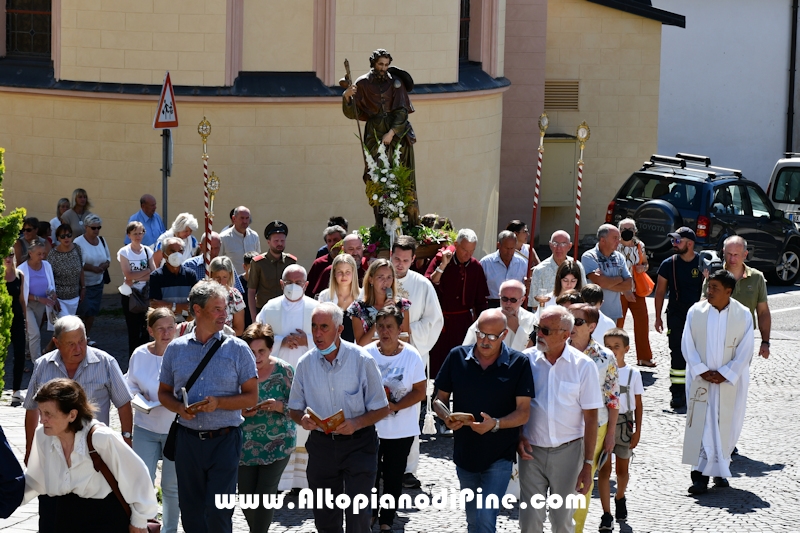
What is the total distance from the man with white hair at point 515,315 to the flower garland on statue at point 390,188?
3.39 meters

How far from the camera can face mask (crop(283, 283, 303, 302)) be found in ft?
34.1

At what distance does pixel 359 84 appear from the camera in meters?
14.2

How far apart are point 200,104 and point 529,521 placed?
1107cm

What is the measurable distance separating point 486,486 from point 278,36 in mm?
11445

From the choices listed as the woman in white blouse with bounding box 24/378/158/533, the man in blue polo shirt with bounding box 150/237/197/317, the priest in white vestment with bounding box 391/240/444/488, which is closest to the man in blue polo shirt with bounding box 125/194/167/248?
the man in blue polo shirt with bounding box 150/237/197/317

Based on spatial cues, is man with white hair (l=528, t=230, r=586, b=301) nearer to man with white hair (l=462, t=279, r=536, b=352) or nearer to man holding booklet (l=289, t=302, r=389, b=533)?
man with white hair (l=462, t=279, r=536, b=352)

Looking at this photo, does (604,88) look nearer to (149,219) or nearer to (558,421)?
(149,219)

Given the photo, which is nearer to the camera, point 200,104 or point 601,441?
point 601,441

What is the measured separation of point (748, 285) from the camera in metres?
12.3

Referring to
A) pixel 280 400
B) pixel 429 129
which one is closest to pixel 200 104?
pixel 429 129

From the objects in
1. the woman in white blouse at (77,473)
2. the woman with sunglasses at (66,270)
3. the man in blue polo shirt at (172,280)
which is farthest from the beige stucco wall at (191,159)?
the woman in white blouse at (77,473)

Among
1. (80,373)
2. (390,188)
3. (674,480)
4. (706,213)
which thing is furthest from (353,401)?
(706,213)

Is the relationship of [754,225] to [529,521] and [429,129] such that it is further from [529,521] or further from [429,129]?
[529,521]

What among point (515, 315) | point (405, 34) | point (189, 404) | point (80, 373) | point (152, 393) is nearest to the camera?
point (189, 404)
